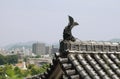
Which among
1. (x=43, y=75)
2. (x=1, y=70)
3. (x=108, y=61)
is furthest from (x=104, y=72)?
(x=1, y=70)

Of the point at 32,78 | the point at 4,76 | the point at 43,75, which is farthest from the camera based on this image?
the point at 4,76

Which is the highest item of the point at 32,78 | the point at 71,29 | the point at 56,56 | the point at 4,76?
the point at 71,29

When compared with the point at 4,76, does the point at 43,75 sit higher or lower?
higher

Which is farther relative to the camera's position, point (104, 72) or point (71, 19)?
point (71, 19)

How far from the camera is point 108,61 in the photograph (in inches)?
265

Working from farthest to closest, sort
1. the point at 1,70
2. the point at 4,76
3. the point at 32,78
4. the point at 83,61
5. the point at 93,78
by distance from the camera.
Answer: the point at 1,70 < the point at 4,76 < the point at 32,78 < the point at 83,61 < the point at 93,78

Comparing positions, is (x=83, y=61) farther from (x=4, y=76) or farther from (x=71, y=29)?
(x=4, y=76)

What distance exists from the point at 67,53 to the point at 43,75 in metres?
1.26

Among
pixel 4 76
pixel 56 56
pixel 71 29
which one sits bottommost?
pixel 4 76

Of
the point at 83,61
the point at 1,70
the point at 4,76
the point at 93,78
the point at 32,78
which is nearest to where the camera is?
the point at 93,78

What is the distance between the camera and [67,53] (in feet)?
21.7

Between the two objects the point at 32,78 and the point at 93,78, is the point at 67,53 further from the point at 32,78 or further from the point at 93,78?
the point at 32,78

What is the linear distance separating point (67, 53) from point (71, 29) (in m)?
0.53

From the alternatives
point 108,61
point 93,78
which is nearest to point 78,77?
point 93,78
